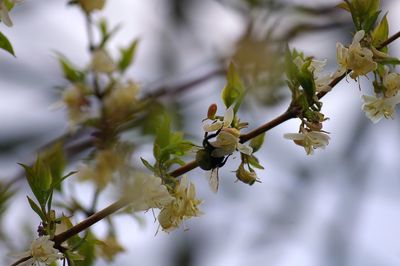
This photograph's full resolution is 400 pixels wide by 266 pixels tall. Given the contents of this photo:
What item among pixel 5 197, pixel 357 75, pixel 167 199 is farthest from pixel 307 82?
pixel 5 197

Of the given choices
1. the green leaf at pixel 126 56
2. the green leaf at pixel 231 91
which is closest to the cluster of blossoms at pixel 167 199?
the green leaf at pixel 231 91

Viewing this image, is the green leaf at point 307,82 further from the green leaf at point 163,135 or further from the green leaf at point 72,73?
the green leaf at point 72,73

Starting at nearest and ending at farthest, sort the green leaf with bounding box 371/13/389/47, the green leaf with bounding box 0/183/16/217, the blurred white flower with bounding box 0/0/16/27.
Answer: the blurred white flower with bounding box 0/0/16/27
the green leaf with bounding box 371/13/389/47
the green leaf with bounding box 0/183/16/217

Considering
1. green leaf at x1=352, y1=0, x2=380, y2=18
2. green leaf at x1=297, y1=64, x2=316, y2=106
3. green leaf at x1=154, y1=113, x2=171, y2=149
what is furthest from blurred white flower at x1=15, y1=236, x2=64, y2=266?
green leaf at x1=352, y1=0, x2=380, y2=18

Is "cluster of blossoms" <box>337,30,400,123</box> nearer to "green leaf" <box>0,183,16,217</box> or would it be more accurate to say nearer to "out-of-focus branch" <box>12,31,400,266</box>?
"out-of-focus branch" <box>12,31,400,266</box>

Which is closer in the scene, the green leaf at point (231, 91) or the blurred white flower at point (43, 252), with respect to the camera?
the blurred white flower at point (43, 252)

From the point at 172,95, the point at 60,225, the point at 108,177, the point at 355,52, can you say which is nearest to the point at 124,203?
→ the point at 60,225

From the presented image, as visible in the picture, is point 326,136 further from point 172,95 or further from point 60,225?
point 172,95
